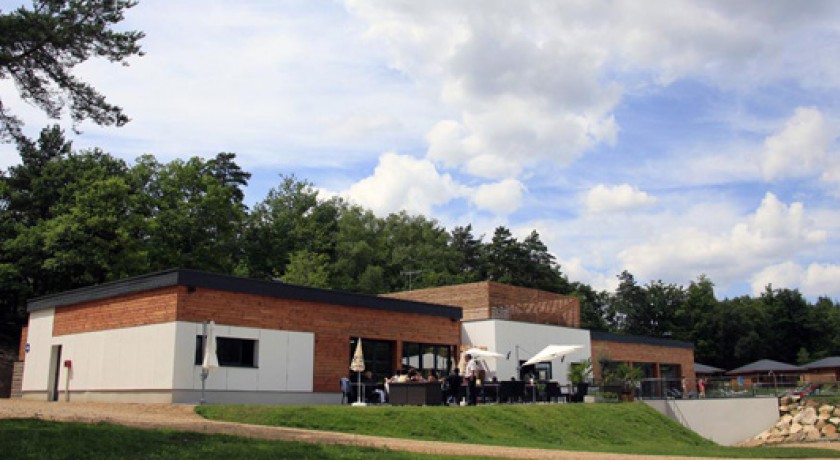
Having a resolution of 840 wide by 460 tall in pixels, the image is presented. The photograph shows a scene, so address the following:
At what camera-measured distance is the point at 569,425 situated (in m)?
22.9

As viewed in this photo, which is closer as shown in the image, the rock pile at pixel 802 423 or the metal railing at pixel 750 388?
the rock pile at pixel 802 423

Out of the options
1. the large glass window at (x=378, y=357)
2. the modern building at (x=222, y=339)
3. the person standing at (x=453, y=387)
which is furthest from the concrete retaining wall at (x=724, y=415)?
the person standing at (x=453, y=387)

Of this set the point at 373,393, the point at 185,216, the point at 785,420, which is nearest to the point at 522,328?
the point at 373,393

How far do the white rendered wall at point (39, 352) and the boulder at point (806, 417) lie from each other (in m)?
33.0

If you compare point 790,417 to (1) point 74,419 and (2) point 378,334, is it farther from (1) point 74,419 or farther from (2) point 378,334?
(1) point 74,419

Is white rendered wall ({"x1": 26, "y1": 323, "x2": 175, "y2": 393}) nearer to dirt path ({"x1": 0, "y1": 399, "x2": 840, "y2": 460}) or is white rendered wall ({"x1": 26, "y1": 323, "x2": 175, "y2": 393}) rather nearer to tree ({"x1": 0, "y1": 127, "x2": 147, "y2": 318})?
dirt path ({"x1": 0, "y1": 399, "x2": 840, "y2": 460})

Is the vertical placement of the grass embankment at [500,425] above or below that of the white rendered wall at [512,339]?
below

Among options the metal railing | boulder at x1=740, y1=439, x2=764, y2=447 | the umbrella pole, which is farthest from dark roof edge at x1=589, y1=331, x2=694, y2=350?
the umbrella pole

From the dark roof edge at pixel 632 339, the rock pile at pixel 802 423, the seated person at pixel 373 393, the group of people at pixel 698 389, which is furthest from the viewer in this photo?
the dark roof edge at pixel 632 339

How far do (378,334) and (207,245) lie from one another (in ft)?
83.5

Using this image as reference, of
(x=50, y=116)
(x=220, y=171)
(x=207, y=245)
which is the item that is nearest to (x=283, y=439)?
(x=50, y=116)

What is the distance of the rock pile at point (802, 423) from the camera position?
34.0 metres

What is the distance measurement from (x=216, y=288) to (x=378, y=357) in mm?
7547

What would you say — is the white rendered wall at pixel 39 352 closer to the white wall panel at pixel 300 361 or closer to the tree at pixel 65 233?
the white wall panel at pixel 300 361
